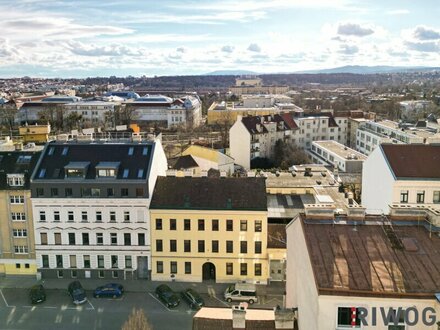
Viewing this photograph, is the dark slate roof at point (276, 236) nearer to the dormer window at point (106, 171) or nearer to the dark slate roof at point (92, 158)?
the dark slate roof at point (92, 158)

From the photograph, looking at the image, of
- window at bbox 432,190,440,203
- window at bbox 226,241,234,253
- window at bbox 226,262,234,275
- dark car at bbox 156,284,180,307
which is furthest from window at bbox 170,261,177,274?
window at bbox 432,190,440,203

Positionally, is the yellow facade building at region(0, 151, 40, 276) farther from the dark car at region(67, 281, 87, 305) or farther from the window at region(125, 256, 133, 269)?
the window at region(125, 256, 133, 269)

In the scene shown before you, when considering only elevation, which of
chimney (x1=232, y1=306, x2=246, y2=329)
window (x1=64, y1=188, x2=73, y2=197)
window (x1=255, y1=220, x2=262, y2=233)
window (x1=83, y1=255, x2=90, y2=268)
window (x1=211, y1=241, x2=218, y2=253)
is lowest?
window (x1=83, y1=255, x2=90, y2=268)

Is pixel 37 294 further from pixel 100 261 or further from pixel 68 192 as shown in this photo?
pixel 68 192

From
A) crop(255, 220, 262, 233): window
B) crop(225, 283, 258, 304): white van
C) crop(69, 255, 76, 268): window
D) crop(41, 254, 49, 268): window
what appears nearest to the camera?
crop(225, 283, 258, 304): white van

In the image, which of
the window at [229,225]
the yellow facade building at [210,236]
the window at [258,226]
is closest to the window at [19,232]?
the yellow facade building at [210,236]

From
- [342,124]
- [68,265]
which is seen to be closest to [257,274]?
[68,265]
